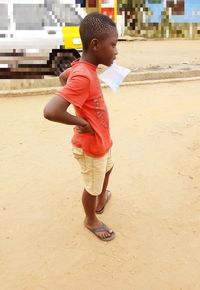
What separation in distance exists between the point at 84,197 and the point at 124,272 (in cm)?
52

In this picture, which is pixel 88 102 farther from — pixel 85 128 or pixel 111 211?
pixel 111 211

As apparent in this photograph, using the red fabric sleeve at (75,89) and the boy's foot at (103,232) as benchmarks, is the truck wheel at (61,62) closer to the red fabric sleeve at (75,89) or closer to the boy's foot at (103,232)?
the boy's foot at (103,232)

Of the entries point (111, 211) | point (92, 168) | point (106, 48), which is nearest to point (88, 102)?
point (106, 48)

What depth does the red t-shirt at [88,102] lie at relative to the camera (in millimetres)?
2115

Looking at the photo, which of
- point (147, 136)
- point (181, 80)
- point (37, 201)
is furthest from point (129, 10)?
point (37, 201)

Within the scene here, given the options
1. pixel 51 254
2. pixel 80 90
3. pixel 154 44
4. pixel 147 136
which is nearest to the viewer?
pixel 80 90

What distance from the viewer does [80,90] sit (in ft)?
6.95

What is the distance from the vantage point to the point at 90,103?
2.27 metres

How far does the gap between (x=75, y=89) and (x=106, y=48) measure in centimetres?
29

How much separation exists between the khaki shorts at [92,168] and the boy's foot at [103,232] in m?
0.28

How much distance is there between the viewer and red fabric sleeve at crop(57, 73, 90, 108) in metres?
2.11

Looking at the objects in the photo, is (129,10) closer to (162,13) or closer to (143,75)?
(162,13)

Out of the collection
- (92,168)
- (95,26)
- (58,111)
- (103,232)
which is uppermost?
(95,26)

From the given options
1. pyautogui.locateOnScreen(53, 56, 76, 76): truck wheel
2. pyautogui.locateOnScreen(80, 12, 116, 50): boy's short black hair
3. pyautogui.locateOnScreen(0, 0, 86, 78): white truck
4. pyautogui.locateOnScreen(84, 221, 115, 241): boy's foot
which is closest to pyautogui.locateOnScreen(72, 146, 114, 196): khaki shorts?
pyautogui.locateOnScreen(84, 221, 115, 241): boy's foot
